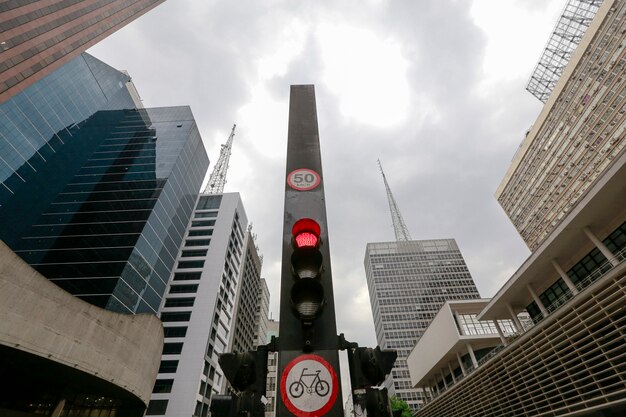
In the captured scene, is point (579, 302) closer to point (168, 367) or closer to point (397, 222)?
point (168, 367)

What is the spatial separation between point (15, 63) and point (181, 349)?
4851 centimetres

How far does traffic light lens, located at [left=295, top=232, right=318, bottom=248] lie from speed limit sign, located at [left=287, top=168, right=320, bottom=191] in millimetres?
1124

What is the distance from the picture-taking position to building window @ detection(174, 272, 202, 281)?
198ft

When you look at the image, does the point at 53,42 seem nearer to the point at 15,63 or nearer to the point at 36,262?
the point at 15,63

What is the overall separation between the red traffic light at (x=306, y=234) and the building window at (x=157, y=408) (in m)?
55.8

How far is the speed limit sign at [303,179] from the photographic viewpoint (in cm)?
412

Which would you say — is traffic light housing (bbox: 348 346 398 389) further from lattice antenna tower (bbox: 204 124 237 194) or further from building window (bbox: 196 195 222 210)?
lattice antenna tower (bbox: 204 124 237 194)

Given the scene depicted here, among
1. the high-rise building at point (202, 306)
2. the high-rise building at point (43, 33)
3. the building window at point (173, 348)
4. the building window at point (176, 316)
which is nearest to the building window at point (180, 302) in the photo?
the high-rise building at point (202, 306)

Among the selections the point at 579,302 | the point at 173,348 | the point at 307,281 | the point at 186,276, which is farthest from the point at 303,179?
the point at 186,276

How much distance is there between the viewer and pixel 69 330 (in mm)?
15719

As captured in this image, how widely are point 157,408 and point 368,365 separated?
56.1m

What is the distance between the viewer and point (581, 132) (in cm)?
4647

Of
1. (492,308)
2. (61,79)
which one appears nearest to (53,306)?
(492,308)

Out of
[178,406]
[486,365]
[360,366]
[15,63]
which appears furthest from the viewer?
[178,406]
